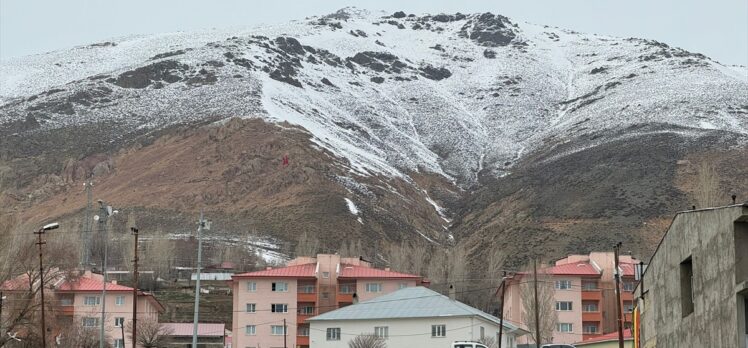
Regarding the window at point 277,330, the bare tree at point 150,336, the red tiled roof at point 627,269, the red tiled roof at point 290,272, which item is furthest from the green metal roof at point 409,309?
the red tiled roof at point 627,269

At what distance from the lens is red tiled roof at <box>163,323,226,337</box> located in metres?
113

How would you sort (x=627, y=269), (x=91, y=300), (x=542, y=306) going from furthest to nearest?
(x=627, y=269) < (x=91, y=300) < (x=542, y=306)

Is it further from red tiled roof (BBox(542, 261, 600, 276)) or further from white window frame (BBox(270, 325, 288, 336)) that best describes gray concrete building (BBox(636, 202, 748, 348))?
red tiled roof (BBox(542, 261, 600, 276))

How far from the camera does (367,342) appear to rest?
8219 cm

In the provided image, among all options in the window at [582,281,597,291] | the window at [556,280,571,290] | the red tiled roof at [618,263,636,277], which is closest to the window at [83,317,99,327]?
the window at [556,280,571,290]

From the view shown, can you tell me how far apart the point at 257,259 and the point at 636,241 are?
50332 mm

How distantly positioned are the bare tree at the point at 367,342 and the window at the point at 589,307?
115 ft

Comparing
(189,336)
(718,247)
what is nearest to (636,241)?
(189,336)

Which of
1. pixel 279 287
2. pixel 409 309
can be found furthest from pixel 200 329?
pixel 409 309

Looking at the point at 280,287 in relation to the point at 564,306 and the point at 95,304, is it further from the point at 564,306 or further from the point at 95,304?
the point at 564,306

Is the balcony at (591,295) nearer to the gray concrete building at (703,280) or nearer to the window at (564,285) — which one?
the window at (564,285)

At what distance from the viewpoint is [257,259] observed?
168 m

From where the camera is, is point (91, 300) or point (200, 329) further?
point (200, 329)

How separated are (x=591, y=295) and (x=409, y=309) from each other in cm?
3078
